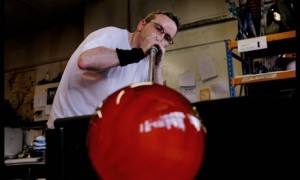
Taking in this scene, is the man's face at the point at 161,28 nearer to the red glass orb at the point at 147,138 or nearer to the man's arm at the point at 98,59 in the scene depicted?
the man's arm at the point at 98,59

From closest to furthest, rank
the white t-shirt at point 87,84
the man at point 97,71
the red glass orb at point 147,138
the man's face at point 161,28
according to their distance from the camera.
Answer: the red glass orb at point 147,138 < the man at point 97,71 < the white t-shirt at point 87,84 < the man's face at point 161,28

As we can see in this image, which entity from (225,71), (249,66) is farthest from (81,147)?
(225,71)

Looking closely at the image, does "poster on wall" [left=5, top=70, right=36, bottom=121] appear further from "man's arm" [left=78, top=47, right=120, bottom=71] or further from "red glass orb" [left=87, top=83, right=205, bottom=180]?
"red glass orb" [left=87, top=83, right=205, bottom=180]

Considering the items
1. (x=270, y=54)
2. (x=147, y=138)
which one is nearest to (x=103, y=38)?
(x=147, y=138)

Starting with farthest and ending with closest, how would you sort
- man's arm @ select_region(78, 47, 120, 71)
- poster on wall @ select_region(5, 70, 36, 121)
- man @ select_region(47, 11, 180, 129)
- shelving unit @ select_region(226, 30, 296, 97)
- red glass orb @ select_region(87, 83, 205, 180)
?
poster on wall @ select_region(5, 70, 36, 121) < shelving unit @ select_region(226, 30, 296, 97) < man @ select_region(47, 11, 180, 129) < man's arm @ select_region(78, 47, 120, 71) < red glass orb @ select_region(87, 83, 205, 180)

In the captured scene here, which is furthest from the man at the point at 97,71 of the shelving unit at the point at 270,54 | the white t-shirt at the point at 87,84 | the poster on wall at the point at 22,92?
the poster on wall at the point at 22,92

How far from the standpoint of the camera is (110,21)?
144 inches

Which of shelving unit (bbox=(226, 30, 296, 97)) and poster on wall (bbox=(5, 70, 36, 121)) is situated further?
poster on wall (bbox=(5, 70, 36, 121))

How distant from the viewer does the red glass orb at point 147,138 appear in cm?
43

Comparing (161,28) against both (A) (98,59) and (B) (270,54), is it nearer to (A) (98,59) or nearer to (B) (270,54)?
(A) (98,59)

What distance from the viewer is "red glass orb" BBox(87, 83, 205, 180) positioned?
0.43m

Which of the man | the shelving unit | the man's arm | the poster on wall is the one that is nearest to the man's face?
the man

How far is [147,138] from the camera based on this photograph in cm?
43

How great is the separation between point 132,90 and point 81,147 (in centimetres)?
24
